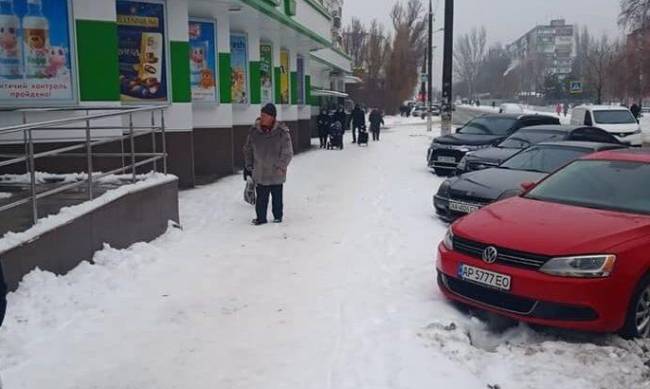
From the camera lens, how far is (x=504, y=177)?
9500 millimetres

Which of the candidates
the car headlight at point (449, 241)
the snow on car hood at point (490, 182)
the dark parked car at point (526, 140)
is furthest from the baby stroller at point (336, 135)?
the car headlight at point (449, 241)

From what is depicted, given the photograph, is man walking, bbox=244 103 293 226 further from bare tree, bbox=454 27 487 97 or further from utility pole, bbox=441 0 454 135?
bare tree, bbox=454 27 487 97

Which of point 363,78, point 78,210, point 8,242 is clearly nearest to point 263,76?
point 78,210

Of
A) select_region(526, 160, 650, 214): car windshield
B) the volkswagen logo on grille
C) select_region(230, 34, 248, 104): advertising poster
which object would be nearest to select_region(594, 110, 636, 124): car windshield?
select_region(230, 34, 248, 104): advertising poster

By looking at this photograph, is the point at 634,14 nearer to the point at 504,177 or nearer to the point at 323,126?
the point at 323,126

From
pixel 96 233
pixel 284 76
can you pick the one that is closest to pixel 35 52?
pixel 96 233

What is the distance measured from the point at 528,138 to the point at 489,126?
3923 mm

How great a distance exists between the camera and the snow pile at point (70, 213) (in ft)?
18.1

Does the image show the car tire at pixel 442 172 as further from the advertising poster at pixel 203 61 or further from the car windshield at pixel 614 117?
the car windshield at pixel 614 117

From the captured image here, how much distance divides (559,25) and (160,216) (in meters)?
148

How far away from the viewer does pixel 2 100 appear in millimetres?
9992

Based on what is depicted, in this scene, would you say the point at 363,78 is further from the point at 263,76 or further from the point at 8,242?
the point at 8,242

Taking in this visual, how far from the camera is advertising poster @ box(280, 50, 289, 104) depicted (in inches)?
875

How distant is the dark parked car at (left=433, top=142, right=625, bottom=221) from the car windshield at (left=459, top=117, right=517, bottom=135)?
670 centimetres
